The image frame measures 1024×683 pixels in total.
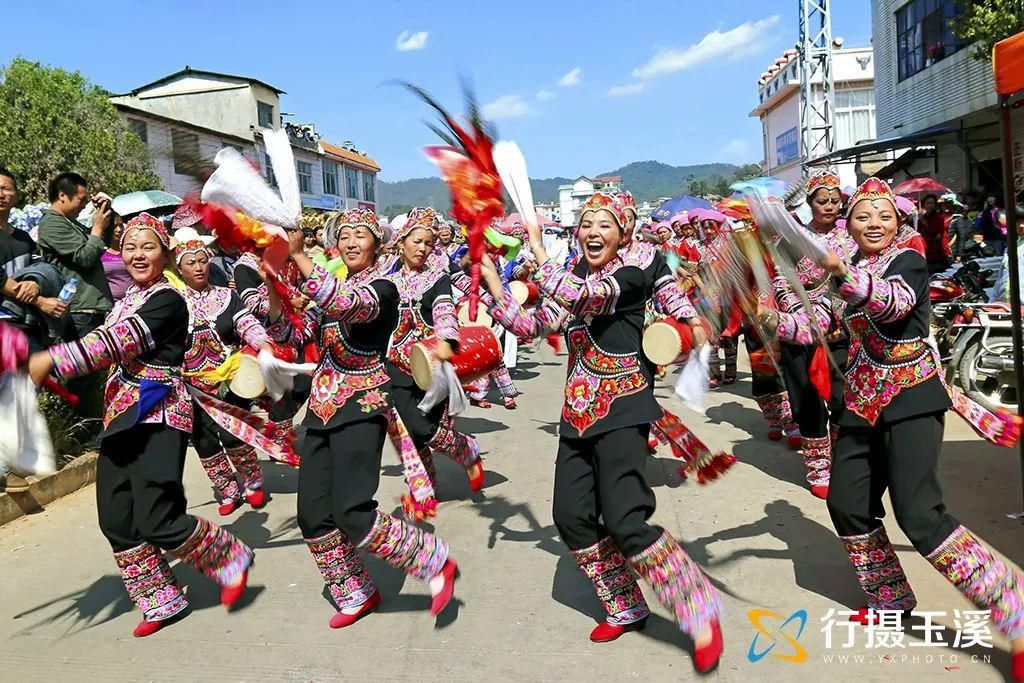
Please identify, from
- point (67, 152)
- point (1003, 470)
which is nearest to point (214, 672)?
point (1003, 470)

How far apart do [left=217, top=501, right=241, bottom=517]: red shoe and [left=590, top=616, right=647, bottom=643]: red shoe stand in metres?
3.05

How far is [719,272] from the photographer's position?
11.5ft

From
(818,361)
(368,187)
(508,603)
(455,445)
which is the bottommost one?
(508,603)

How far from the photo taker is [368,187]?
51.5m

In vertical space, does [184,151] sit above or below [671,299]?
above

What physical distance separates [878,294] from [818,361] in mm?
1278

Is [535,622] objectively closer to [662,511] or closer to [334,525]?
[334,525]

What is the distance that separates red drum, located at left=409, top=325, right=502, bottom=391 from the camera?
3.43 metres

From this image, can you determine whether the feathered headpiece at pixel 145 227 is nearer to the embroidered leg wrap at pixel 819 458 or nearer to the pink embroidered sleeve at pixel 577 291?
the pink embroidered sleeve at pixel 577 291

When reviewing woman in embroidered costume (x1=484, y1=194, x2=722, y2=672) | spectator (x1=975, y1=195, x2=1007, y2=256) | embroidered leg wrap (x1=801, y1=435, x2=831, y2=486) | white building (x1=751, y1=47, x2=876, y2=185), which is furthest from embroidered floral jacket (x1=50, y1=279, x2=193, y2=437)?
white building (x1=751, y1=47, x2=876, y2=185)

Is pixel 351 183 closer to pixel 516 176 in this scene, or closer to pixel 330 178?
pixel 330 178

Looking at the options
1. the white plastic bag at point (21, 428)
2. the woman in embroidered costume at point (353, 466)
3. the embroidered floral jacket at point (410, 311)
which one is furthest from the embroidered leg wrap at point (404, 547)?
the embroidered floral jacket at point (410, 311)

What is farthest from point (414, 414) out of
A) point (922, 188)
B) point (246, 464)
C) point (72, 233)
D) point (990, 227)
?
point (922, 188)

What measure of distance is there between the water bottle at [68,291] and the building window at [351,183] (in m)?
41.2
